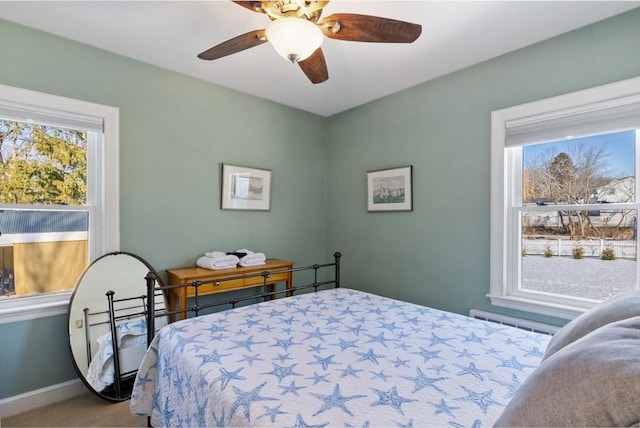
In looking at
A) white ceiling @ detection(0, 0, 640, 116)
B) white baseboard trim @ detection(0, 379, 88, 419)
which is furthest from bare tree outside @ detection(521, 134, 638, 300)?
white baseboard trim @ detection(0, 379, 88, 419)

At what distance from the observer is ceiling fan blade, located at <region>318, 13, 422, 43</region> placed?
1.50 meters

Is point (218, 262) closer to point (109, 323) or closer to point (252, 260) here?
point (252, 260)

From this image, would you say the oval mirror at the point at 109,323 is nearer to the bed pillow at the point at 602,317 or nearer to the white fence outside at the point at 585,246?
the bed pillow at the point at 602,317

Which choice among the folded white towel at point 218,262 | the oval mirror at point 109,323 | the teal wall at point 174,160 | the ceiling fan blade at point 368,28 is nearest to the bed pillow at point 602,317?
the ceiling fan blade at point 368,28

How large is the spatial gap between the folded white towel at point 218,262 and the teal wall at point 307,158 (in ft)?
0.60

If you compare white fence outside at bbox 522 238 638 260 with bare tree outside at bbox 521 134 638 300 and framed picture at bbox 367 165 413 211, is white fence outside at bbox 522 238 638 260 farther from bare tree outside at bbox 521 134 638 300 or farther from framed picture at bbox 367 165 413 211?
framed picture at bbox 367 165 413 211

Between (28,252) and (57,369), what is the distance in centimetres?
84

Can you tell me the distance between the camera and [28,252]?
2.17 meters

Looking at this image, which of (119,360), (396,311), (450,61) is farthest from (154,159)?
(450,61)

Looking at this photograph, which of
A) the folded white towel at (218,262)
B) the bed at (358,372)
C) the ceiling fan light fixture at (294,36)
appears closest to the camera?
the bed at (358,372)

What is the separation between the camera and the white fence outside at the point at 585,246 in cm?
198

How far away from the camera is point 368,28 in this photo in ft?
5.12

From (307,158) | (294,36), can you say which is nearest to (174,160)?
(307,158)

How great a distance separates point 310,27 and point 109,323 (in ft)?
7.91
